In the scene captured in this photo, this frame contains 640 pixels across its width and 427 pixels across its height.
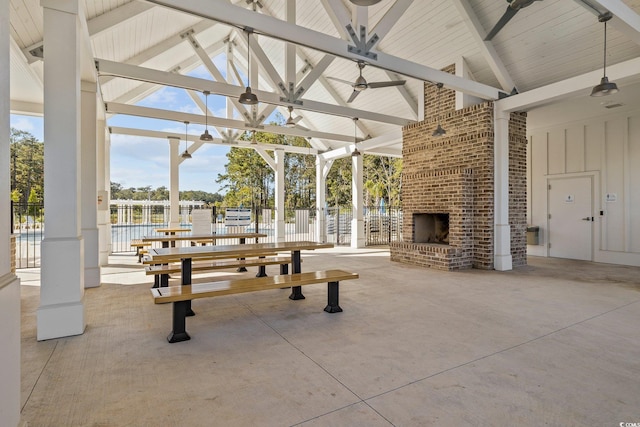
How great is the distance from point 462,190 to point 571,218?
378 cm

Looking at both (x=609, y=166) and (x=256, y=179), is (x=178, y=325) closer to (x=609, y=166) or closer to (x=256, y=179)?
(x=609, y=166)

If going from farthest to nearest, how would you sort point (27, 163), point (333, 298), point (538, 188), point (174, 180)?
point (27, 163) < point (174, 180) < point (538, 188) < point (333, 298)

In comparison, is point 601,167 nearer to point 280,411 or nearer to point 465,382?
point 465,382

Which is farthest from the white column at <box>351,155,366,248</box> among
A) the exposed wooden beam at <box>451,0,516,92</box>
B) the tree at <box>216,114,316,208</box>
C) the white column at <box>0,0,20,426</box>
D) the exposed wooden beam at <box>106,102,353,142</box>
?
the white column at <box>0,0,20,426</box>

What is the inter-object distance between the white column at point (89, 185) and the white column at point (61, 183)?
1.84m

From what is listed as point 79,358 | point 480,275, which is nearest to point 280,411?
point 79,358

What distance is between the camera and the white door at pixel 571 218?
8172mm

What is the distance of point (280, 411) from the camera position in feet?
6.62

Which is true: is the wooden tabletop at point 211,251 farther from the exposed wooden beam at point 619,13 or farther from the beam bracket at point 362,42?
the exposed wooden beam at point 619,13

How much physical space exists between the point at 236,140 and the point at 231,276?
20.1 feet

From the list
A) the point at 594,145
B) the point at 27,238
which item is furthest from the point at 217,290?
the point at 594,145

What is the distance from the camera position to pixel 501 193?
6863 millimetres

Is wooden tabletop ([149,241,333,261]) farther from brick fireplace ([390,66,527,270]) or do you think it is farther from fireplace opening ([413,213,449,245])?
fireplace opening ([413,213,449,245])

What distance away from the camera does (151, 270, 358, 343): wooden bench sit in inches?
120
